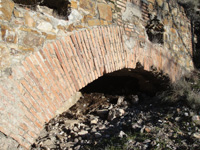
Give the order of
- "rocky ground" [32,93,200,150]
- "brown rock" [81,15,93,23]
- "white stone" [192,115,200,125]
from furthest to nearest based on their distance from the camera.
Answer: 1. "white stone" [192,115,200,125]
2. "rocky ground" [32,93,200,150]
3. "brown rock" [81,15,93,23]

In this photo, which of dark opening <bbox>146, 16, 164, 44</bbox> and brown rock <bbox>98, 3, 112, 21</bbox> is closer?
brown rock <bbox>98, 3, 112, 21</bbox>

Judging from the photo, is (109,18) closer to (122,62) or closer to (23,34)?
(122,62)

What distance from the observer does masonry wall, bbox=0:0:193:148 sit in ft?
7.13

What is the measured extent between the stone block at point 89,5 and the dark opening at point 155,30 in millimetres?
1512

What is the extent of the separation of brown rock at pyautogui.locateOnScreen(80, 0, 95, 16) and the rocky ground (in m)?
1.95

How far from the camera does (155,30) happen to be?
427cm

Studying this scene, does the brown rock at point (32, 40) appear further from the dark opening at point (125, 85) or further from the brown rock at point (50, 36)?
the dark opening at point (125, 85)

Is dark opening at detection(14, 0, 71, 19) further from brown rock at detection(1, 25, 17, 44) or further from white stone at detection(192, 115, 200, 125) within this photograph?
white stone at detection(192, 115, 200, 125)

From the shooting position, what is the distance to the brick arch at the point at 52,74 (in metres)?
2.18

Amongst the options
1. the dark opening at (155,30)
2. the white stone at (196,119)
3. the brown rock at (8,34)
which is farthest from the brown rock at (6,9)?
the white stone at (196,119)

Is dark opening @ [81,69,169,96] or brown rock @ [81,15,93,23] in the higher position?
brown rock @ [81,15,93,23]

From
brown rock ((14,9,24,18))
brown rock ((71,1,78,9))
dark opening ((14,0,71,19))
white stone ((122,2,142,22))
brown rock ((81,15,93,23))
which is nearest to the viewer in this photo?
brown rock ((14,9,24,18))

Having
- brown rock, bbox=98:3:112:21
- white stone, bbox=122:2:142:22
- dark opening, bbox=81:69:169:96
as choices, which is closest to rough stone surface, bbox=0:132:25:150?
brown rock, bbox=98:3:112:21

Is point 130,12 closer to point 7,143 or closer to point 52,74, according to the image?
point 52,74
